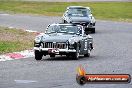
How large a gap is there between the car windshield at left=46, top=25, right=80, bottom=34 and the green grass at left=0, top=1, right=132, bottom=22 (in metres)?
33.8

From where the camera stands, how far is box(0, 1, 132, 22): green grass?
2253 inches

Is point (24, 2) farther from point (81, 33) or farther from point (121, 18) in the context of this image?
point (81, 33)

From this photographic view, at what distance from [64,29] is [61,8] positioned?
156 ft

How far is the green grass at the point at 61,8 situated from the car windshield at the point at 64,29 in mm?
Result: 33822

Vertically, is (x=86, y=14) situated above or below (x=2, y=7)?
above

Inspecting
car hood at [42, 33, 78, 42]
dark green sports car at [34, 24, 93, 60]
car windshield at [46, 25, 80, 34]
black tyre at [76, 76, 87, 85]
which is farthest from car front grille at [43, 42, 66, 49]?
black tyre at [76, 76, 87, 85]

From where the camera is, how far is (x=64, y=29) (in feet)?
60.8

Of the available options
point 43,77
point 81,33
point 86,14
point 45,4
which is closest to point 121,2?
point 45,4

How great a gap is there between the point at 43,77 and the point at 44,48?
5531mm

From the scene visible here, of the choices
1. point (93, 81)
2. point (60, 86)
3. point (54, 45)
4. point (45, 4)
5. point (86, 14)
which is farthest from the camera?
point (45, 4)

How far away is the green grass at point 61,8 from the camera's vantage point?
57.2 m

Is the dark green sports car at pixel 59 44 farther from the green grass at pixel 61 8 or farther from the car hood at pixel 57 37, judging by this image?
the green grass at pixel 61 8

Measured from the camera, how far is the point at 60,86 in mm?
9281

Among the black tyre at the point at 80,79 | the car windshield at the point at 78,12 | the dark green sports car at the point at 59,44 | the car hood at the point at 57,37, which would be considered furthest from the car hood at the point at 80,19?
the black tyre at the point at 80,79
